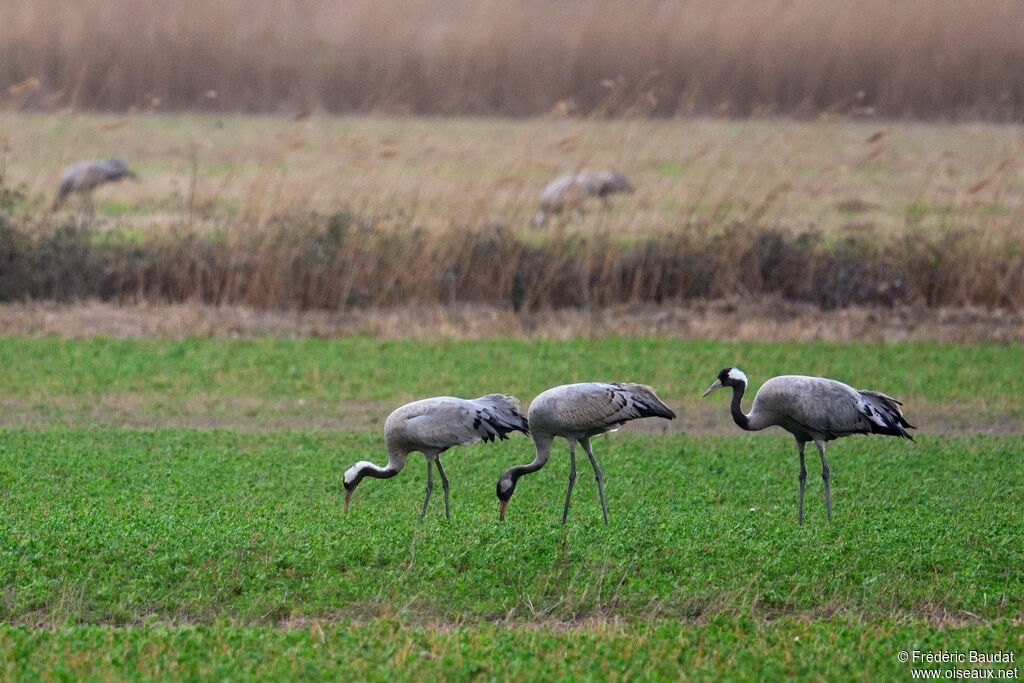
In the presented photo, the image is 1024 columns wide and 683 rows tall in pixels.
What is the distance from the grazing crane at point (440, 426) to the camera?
352 inches

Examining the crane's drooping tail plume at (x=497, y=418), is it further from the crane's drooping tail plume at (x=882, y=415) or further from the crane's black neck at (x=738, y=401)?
the crane's drooping tail plume at (x=882, y=415)

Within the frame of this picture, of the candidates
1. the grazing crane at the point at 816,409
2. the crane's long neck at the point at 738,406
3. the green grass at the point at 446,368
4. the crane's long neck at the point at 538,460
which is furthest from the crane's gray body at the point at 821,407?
the green grass at the point at 446,368

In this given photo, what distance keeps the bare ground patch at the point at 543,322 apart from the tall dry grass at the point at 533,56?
6326 mm

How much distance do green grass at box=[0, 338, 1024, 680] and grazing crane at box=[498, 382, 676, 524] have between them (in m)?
0.34

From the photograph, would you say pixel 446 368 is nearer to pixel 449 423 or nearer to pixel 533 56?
pixel 449 423

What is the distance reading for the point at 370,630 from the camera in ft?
23.7

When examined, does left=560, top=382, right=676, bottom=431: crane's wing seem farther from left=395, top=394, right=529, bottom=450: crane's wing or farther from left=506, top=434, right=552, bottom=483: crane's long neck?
left=395, top=394, right=529, bottom=450: crane's wing

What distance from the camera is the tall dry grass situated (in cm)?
2419

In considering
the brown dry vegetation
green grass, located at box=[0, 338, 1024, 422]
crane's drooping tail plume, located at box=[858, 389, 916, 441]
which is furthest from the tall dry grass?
crane's drooping tail plume, located at box=[858, 389, 916, 441]

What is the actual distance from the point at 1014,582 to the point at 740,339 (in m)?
9.02

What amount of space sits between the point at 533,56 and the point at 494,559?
1783cm

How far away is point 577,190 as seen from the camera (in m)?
19.8

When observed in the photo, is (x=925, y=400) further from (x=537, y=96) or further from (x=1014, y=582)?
(x=537, y=96)

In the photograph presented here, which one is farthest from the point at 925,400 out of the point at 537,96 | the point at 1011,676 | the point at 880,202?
the point at 537,96
